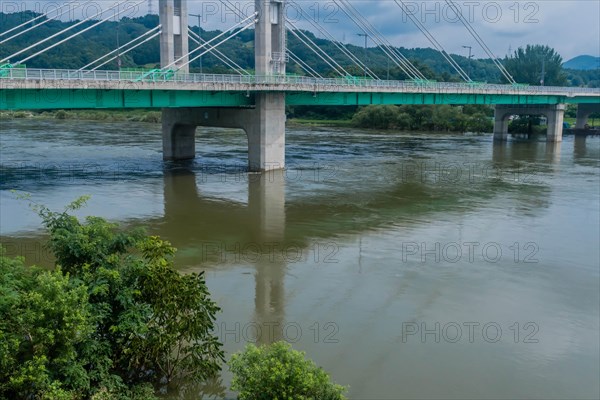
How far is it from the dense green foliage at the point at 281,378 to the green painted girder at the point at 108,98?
24.2 meters

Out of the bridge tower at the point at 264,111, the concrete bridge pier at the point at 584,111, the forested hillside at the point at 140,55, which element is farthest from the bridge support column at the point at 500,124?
the bridge tower at the point at 264,111

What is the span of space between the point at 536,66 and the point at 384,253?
118m

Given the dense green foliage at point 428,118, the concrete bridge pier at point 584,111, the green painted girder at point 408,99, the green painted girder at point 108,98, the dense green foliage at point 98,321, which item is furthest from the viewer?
the dense green foliage at point 428,118

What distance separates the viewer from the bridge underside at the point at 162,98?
30.5 meters

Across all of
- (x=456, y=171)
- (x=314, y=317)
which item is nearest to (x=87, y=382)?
(x=314, y=317)

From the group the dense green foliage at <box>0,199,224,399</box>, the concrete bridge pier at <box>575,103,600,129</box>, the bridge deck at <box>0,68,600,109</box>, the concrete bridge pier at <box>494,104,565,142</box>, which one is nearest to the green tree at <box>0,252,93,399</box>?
the dense green foliage at <box>0,199,224,399</box>

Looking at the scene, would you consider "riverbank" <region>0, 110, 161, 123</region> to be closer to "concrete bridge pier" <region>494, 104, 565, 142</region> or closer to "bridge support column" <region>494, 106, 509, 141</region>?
"bridge support column" <region>494, 106, 509, 141</region>

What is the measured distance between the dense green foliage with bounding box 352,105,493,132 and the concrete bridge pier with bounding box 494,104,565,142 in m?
10.8

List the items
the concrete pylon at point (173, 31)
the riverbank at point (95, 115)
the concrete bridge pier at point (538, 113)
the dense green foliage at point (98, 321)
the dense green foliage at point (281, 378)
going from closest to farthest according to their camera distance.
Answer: the dense green foliage at point (281, 378), the dense green foliage at point (98, 321), the concrete pylon at point (173, 31), the concrete bridge pier at point (538, 113), the riverbank at point (95, 115)

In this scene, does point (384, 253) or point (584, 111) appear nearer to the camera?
point (384, 253)

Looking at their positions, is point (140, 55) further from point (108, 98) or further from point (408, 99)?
point (108, 98)

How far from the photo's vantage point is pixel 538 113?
71.9m

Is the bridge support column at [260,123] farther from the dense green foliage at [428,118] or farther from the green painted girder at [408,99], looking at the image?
the dense green foliage at [428,118]

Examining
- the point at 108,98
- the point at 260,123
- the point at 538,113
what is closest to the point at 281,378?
the point at 108,98
